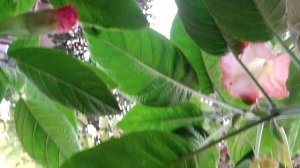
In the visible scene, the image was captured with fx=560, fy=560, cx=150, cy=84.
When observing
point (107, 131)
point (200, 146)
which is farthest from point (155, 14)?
point (200, 146)

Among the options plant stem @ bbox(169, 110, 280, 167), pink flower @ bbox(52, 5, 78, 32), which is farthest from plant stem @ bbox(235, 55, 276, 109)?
pink flower @ bbox(52, 5, 78, 32)

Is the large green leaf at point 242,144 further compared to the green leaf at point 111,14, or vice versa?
the large green leaf at point 242,144

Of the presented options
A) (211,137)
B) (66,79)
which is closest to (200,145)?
(211,137)

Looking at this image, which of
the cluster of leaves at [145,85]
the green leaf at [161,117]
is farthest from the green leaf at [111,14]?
the green leaf at [161,117]

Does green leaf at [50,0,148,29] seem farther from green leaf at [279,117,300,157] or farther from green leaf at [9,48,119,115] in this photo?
green leaf at [279,117,300,157]

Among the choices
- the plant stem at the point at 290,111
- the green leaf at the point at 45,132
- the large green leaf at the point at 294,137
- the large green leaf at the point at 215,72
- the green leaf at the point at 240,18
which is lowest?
the green leaf at the point at 45,132

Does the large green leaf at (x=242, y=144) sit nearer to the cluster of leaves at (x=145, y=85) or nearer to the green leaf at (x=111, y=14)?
the cluster of leaves at (x=145, y=85)
